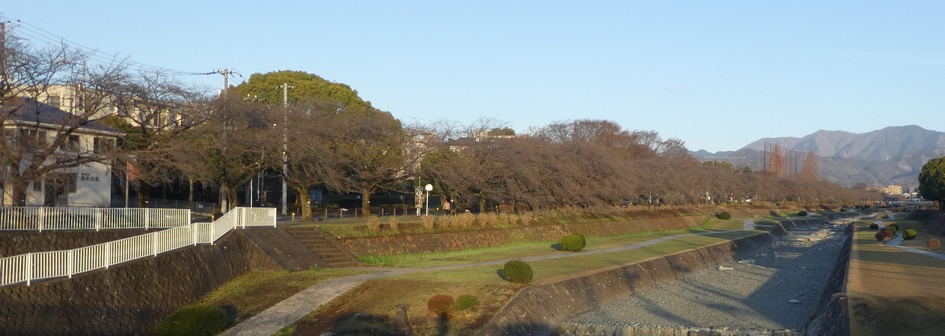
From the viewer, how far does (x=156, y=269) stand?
21734 mm

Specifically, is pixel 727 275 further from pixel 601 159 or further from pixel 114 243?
pixel 114 243

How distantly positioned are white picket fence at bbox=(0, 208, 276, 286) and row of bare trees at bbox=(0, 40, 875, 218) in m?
5.01

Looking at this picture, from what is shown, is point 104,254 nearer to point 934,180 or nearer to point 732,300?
point 732,300

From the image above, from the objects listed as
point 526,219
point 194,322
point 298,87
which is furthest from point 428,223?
point 298,87

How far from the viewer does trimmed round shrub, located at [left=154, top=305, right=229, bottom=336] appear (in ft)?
62.8

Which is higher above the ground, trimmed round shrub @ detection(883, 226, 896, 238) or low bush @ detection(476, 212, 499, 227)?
low bush @ detection(476, 212, 499, 227)

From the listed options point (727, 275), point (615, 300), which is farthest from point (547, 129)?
point (615, 300)

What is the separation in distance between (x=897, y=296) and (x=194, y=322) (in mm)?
17676

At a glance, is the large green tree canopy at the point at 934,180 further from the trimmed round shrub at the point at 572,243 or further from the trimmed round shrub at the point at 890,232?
the trimmed round shrub at the point at 572,243

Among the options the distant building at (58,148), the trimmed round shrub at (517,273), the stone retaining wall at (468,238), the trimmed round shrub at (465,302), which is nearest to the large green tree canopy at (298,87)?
the stone retaining wall at (468,238)

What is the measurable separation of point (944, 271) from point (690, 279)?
11.7 metres

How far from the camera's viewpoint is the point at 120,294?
64.7 feet

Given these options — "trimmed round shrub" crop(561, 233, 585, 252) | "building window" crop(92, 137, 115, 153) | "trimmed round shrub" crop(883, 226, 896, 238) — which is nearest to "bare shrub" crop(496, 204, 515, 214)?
"trimmed round shrub" crop(561, 233, 585, 252)

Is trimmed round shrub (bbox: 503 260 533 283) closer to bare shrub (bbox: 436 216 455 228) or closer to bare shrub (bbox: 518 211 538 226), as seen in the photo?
bare shrub (bbox: 436 216 455 228)
